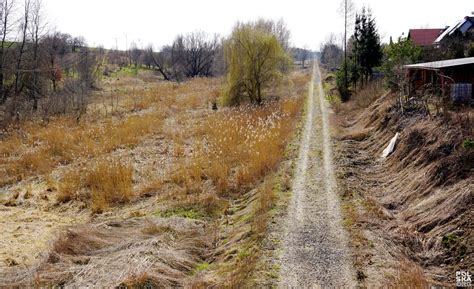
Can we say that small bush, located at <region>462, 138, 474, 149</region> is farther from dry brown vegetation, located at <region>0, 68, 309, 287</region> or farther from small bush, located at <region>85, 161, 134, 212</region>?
small bush, located at <region>85, 161, 134, 212</region>

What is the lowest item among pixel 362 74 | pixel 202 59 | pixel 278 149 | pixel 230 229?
pixel 230 229

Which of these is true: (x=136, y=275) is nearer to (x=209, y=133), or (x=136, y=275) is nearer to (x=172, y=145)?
(x=172, y=145)

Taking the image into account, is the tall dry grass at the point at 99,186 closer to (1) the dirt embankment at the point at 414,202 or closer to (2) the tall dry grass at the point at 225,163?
(2) the tall dry grass at the point at 225,163

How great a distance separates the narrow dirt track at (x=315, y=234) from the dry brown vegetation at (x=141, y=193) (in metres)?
0.67

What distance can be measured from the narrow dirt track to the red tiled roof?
45.8 meters

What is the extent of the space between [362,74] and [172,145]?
797 inches

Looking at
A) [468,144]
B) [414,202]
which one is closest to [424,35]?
[468,144]

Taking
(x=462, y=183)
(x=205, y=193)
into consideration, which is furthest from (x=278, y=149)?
(x=462, y=183)

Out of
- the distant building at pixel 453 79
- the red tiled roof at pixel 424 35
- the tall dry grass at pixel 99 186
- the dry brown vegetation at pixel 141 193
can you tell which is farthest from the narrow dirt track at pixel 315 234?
the red tiled roof at pixel 424 35

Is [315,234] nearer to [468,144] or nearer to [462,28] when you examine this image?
[468,144]

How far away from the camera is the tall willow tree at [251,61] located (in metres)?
27.5

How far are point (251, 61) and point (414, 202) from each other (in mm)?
20740

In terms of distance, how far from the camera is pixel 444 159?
9242 mm

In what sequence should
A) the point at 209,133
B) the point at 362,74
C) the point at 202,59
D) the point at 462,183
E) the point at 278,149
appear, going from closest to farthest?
1. the point at 462,183
2. the point at 278,149
3. the point at 209,133
4. the point at 362,74
5. the point at 202,59
